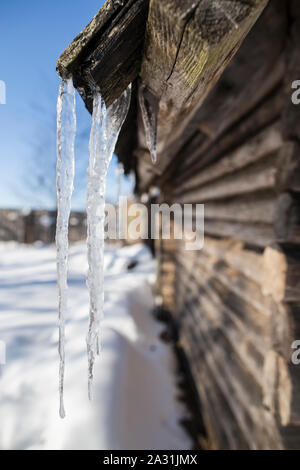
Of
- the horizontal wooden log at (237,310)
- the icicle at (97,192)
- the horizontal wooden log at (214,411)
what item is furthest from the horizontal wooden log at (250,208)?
the horizontal wooden log at (214,411)

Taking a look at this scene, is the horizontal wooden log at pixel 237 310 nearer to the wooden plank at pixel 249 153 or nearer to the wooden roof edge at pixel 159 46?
the wooden plank at pixel 249 153

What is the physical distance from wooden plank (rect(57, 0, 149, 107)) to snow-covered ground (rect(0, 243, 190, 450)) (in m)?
2.11

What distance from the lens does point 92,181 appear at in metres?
0.79

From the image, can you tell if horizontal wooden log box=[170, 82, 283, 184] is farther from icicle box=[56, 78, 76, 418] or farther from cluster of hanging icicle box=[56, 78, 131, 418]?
icicle box=[56, 78, 76, 418]

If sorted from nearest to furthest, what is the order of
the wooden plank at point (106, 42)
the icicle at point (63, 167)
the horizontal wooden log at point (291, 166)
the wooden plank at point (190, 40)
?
the wooden plank at point (190, 40), the wooden plank at point (106, 42), the icicle at point (63, 167), the horizontal wooden log at point (291, 166)

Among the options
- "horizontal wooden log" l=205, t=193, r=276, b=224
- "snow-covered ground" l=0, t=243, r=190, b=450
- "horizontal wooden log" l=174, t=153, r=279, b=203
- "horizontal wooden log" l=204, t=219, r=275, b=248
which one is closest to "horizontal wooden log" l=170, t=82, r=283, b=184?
"horizontal wooden log" l=174, t=153, r=279, b=203

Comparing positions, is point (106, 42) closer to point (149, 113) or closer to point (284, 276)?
point (149, 113)

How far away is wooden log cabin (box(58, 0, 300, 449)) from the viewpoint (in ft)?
1.75

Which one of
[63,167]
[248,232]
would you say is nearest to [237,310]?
[248,232]

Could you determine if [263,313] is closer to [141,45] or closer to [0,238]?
[141,45]

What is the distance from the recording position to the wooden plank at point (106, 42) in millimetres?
542

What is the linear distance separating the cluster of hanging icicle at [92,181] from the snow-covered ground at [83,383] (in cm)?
126
